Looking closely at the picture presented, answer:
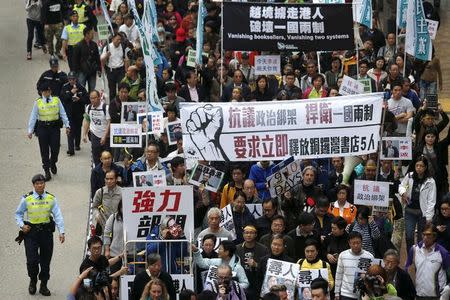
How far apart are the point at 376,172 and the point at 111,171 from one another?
350 cm

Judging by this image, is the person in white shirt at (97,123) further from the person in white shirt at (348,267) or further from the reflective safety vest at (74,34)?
the person in white shirt at (348,267)

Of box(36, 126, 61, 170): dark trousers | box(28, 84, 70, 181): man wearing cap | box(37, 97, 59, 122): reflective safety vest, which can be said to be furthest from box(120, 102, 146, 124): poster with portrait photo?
box(36, 126, 61, 170): dark trousers

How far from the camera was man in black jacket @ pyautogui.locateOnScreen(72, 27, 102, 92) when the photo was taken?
3053cm

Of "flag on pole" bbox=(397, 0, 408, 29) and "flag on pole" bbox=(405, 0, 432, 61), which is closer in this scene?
"flag on pole" bbox=(405, 0, 432, 61)

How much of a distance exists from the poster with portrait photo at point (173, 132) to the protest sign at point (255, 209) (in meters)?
2.93

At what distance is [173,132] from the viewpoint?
24.7 meters

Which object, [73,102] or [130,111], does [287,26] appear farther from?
[73,102]

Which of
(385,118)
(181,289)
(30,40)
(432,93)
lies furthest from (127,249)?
(30,40)

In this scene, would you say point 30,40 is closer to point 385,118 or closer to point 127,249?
point 385,118

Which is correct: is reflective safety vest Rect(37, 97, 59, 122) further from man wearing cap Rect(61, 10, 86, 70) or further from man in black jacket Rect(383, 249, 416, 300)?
man in black jacket Rect(383, 249, 416, 300)

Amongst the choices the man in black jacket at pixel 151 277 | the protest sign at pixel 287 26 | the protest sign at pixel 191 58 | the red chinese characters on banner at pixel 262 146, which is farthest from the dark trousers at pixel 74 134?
the man in black jacket at pixel 151 277

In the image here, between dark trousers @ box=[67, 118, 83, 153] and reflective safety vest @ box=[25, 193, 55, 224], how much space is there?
239 inches

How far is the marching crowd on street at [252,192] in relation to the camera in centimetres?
1997

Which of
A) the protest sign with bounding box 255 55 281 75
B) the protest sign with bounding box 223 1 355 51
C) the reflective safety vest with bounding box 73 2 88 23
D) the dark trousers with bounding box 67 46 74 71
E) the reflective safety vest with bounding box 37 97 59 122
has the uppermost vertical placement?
the reflective safety vest with bounding box 73 2 88 23
